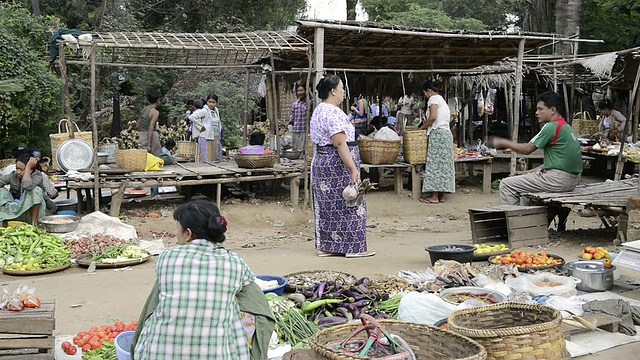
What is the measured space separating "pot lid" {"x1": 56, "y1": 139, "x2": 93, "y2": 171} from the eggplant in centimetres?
620

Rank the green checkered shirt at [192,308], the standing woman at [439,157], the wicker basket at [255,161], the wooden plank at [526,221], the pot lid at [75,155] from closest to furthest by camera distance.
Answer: the green checkered shirt at [192,308] < the wooden plank at [526,221] < the pot lid at [75,155] < the wicker basket at [255,161] < the standing woman at [439,157]

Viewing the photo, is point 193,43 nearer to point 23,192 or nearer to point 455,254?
point 23,192

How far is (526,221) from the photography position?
309 inches

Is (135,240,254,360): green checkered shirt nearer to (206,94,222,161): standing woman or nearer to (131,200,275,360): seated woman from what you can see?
(131,200,275,360): seated woman

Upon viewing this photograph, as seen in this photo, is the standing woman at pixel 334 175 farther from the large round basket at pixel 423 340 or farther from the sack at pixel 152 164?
the sack at pixel 152 164

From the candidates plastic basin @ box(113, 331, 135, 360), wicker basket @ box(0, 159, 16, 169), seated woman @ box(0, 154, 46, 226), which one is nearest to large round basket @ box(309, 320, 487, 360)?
plastic basin @ box(113, 331, 135, 360)

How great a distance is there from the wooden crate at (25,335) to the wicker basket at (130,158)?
617cm

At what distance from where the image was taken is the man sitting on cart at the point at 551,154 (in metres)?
7.86

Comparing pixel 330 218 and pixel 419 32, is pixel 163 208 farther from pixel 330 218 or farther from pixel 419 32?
pixel 419 32

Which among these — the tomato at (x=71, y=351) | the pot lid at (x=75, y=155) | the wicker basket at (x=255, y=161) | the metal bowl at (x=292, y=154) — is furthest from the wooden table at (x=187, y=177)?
the tomato at (x=71, y=351)

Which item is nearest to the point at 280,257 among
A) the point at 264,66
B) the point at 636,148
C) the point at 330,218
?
the point at 330,218

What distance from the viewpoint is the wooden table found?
987 centimetres

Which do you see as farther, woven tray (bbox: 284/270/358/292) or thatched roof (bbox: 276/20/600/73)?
thatched roof (bbox: 276/20/600/73)

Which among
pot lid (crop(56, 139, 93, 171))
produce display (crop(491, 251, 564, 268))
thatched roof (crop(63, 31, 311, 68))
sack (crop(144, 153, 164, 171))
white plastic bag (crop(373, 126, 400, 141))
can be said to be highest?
thatched roof (crop(63, 31, 311, 68))
